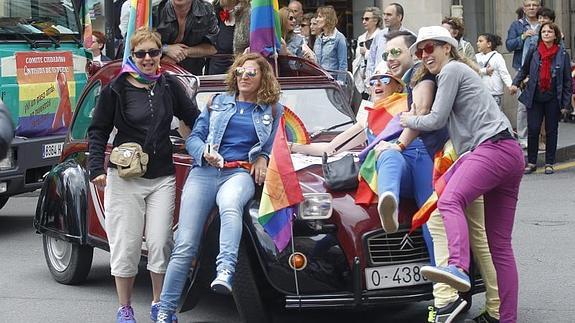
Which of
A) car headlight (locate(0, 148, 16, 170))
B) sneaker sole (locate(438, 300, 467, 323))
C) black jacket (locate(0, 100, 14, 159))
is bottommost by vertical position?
sneaker sole (locate(438, 300, 467, 323))

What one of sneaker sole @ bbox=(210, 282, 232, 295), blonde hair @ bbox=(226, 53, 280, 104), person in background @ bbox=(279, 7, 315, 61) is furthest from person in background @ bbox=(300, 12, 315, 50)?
sneaker sole @ bbox=(210, 282, 232, 295)

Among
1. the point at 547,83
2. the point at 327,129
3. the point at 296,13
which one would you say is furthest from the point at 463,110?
the point at 547,83

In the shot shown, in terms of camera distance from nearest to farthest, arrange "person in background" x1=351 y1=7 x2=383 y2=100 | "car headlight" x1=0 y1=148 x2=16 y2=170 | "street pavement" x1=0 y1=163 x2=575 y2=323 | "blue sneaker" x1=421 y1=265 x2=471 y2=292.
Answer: "blue sneaker" x1=421 y1=265 x2=471 y2=292 → "street pavement" x1=0 y1=163 x2=575 y2=323 → "car headlight" x1=0 y1=148 x2=16 y2=170 → "person in background" x1=351 y1=7 x2=383 y2=100

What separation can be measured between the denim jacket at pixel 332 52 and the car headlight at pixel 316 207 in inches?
278

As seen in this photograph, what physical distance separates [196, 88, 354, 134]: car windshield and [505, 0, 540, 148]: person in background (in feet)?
26.2

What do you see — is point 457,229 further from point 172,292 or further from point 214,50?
point 214,50

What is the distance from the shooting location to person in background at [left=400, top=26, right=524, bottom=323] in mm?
6395

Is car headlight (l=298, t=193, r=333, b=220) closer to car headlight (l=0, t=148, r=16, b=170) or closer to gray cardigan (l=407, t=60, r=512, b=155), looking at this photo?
gray cardigan (l=407, t=60, r=512, b=155)

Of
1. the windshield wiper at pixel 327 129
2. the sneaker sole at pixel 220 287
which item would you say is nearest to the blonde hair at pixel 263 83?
the windshield wiper at pixel 327 129

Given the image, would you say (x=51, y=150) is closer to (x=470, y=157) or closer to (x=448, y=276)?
(x=470, y=157)

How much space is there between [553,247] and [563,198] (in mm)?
2982

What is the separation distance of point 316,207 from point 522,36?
11003 millimetres

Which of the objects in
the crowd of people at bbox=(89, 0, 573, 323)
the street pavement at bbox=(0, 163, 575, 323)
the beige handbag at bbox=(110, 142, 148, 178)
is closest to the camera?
the crowd of people at bbox=(89, 0, 573, 323)

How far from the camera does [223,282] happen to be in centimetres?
639
